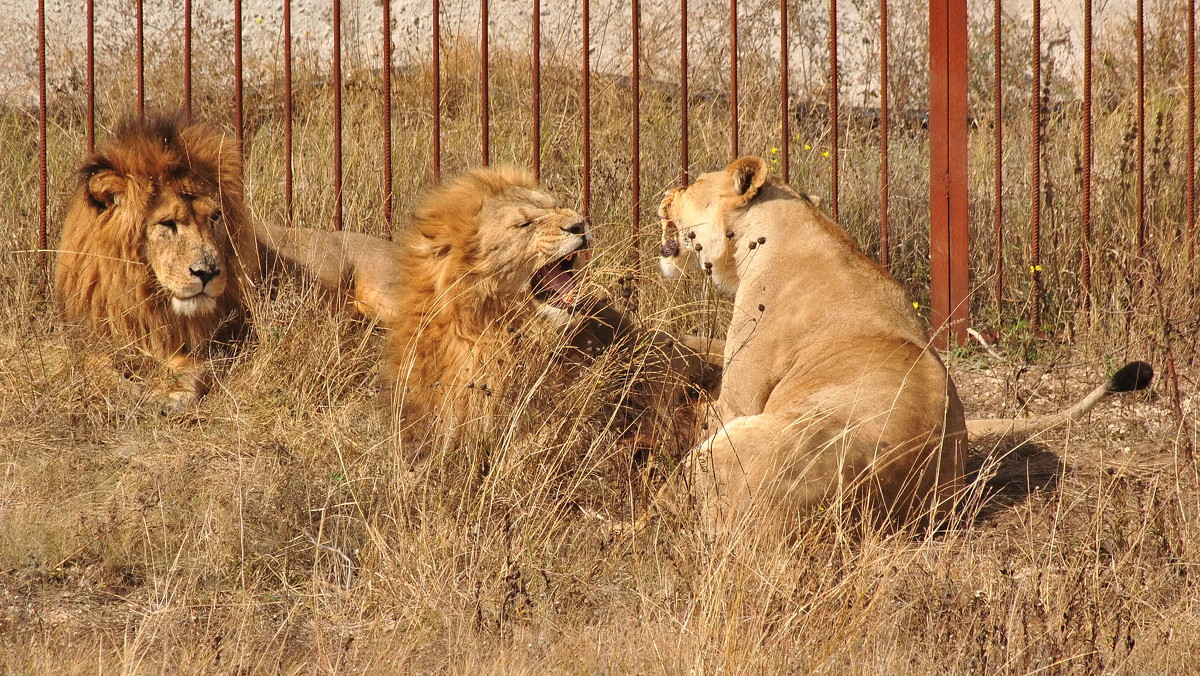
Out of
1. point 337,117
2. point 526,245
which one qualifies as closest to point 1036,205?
point 526,245

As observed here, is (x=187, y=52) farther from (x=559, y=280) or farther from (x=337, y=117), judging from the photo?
(x=559, y=280)

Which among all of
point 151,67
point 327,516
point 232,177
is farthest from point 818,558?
point 151,67

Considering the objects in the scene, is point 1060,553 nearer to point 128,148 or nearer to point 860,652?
point 860,652

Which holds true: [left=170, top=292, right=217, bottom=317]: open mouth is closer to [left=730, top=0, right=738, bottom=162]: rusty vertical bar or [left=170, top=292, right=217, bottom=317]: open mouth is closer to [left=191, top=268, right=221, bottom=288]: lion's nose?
[left=191, top=268, right=221, bottom=288]: lion's nose

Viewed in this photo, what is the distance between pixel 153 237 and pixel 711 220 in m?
2.08

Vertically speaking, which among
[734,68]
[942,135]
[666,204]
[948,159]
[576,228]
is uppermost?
[734,68]

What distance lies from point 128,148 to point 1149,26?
23.4 feet

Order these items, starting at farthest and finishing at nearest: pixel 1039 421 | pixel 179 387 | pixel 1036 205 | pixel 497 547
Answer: pixel 1036 205, pixel 179 387, pixel 1039 421, pixel 497 547

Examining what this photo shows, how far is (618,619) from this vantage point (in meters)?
3.12

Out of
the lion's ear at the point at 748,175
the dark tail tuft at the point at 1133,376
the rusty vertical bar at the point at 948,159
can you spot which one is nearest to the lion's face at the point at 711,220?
the lion's ear at the point at 748,175

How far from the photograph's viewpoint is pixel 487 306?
4.12 meters

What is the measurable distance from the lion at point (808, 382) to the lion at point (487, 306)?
35 centimetres

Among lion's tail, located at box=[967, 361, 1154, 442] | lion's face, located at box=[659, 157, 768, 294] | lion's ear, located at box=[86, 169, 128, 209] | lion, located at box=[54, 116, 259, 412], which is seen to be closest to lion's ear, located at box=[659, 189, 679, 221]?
lion's face, located at box=[659, 157, 768, 294]

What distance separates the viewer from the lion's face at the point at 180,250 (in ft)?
15.3
